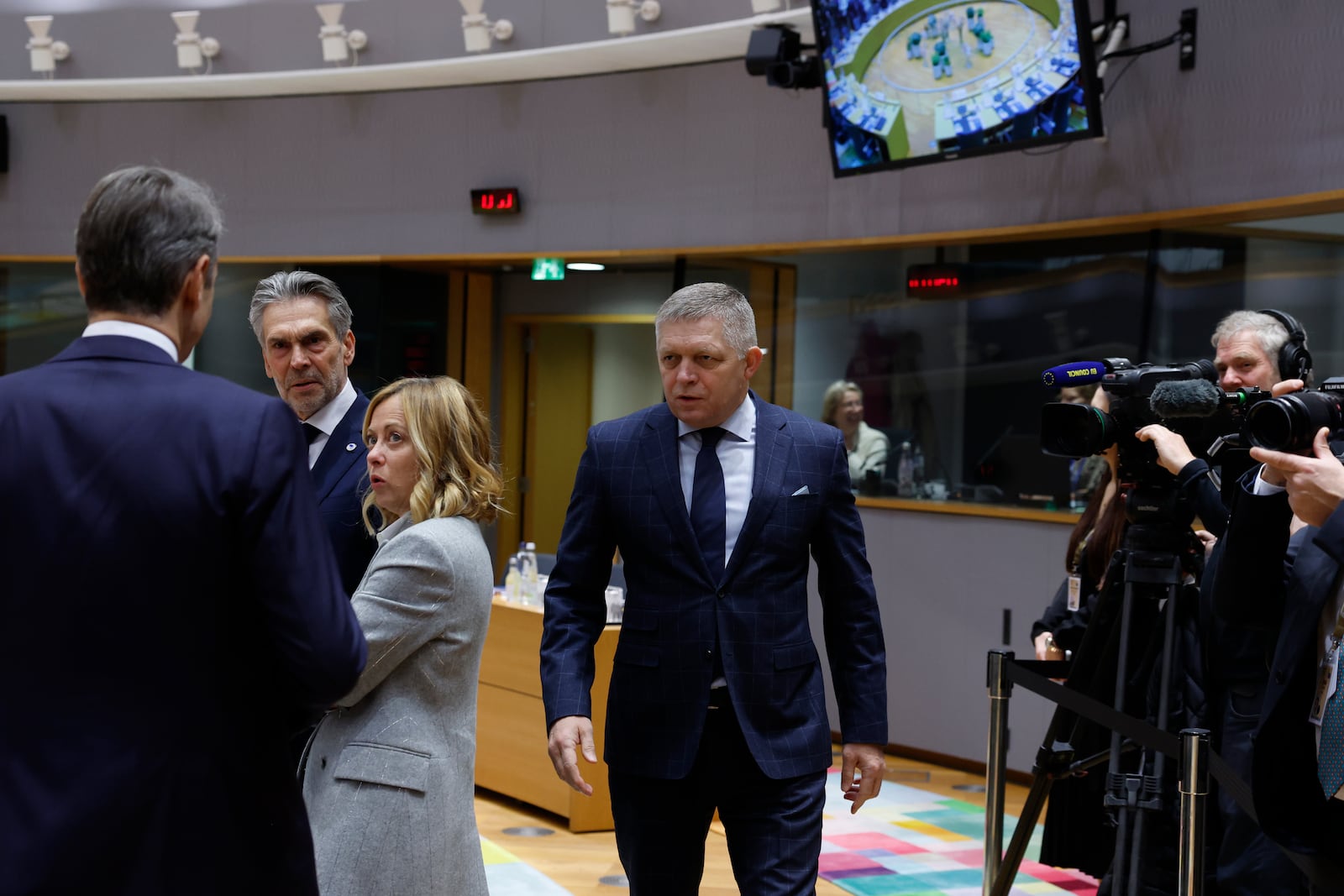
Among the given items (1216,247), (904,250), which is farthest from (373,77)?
(1216,247)

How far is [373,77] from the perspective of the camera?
306 inches

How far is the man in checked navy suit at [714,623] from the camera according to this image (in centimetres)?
255

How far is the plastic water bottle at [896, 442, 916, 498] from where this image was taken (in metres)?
6.60

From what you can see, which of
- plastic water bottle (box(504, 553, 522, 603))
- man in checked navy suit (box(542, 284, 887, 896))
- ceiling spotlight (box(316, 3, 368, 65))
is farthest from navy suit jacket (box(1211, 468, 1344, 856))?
ceiling spotlight (box(316, 3, 368, 65))

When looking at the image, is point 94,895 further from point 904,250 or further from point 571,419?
point 571,419

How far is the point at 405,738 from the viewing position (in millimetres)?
2223

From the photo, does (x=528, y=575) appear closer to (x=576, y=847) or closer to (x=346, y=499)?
(x=576, y=847)

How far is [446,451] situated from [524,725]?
315 centimetres

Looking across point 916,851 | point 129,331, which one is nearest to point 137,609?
point 129,331

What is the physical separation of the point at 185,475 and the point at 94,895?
17.3 inches

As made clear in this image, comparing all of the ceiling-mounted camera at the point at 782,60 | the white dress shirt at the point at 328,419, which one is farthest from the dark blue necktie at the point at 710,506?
the ceiling-mounted camera at the point at 782,60

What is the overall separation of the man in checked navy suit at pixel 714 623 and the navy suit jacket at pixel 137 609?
109 centimetres

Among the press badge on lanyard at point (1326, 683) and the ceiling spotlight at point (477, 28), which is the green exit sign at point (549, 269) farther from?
the press badge on lanyard at point (1326, 683)

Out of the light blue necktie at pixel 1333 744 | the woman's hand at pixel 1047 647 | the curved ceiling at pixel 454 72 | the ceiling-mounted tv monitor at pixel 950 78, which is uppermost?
the curved ceiling at pixel 454 72
